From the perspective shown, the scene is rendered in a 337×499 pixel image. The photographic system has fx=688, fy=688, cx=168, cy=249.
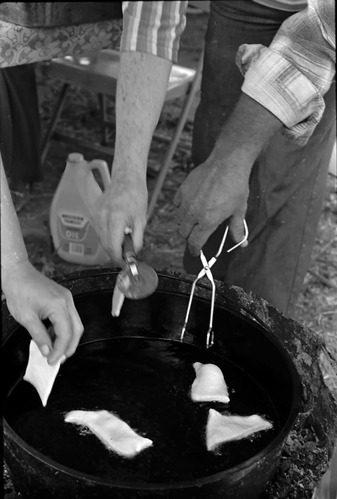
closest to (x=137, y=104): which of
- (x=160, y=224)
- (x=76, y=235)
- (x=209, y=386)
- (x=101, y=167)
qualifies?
(x=209, y=386)

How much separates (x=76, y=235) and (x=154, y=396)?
1435mm

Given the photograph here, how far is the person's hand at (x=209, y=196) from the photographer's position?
1662 mm

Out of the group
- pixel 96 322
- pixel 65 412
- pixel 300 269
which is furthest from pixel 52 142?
pixel 65 412

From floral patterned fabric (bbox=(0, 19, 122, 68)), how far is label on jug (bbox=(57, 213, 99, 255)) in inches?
31.8

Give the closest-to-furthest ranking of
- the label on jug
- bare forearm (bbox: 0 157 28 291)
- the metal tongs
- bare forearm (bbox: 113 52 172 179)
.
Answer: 1. bare forearm (bbox: 0 157 28 291)
2. bare forearm (bbox: 113 52 172 179)
3. the metal tongs
4. the label on jug

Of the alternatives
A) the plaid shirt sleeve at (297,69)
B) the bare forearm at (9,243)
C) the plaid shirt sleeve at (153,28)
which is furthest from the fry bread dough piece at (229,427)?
the plaid shirt sleeve at (153,28)

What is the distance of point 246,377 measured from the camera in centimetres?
181

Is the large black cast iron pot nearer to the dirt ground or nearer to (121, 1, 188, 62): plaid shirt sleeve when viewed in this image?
the dirt ground

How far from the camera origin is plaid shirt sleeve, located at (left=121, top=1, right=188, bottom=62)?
1683 millimetres

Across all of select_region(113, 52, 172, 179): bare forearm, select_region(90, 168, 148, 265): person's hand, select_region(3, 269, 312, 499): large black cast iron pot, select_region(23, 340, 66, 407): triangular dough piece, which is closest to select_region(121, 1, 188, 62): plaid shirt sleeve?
select_region(113, 52, 172, 179): bare forearm

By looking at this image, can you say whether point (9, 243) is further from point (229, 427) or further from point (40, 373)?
point (229, 427)

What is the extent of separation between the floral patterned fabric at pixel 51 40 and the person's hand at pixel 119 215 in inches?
34.3

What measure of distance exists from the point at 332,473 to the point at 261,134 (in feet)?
2.66

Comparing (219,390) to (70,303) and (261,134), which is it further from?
(261,134)
